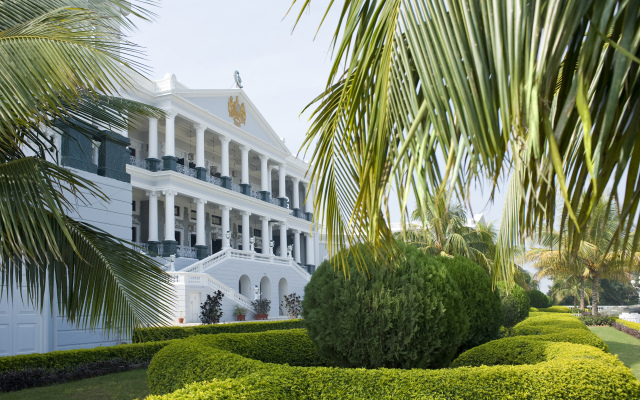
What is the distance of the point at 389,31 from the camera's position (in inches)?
72.7

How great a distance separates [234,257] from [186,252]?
2470mm

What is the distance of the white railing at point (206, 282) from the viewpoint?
21.4 m

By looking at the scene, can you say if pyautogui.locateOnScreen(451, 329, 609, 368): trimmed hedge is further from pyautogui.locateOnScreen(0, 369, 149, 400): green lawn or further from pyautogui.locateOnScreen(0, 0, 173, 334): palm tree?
pyautogui.locateOnScreen(0, 369, 149, 400): green lawn

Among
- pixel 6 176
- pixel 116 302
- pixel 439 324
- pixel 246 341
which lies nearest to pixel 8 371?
pixel 246 341

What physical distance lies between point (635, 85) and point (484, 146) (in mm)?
672

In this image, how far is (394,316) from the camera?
6676mm

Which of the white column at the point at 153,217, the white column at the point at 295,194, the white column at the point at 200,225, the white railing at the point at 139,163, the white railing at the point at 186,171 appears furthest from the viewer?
the white column at the point at 295,194

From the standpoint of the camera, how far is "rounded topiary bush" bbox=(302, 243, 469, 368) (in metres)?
6.68

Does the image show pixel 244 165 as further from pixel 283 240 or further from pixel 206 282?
pixel 206 282

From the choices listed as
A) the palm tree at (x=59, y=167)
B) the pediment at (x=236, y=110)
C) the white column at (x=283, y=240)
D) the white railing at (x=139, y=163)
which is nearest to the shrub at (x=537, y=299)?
the white column at (x=283, y=240)

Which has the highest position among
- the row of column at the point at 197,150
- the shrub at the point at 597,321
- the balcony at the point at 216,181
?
the row of column at the point at 197,150

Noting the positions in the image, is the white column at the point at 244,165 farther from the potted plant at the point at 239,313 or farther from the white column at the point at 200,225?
the potted plant at the point at 239,313

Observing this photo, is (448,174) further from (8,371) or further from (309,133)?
(8,371)

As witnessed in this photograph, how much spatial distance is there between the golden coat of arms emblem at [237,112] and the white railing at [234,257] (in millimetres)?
8168
